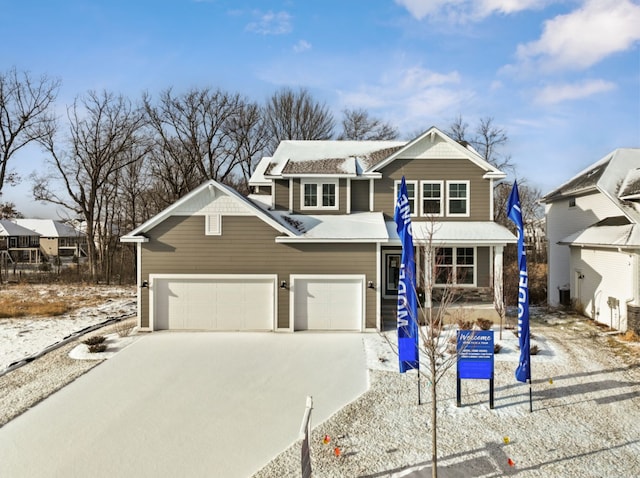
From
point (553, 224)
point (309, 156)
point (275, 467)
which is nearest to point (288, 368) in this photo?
point (275, 467)

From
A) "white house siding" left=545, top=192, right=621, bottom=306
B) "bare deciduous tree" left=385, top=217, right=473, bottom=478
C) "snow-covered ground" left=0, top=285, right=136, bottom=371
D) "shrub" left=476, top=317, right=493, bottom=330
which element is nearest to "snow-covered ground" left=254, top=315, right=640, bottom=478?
"bare deciduous tree" left=385, top=217, right=473, bottom=478

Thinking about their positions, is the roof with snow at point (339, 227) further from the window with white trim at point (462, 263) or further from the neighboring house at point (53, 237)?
the neighboring house at point (53, 237)

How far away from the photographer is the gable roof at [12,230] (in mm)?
48906

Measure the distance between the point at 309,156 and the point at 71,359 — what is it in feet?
36.5

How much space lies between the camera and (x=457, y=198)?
52.4ft

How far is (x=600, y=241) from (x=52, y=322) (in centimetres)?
1959

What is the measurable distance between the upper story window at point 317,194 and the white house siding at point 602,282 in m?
9.88

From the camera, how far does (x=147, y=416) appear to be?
298 inches

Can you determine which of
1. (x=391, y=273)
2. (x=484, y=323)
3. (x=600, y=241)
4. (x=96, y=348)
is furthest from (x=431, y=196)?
(x=96, y=348)

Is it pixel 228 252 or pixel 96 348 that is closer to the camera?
pixel 96 348

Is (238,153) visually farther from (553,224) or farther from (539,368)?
(539,368)

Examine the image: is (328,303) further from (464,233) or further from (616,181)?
(616,181)

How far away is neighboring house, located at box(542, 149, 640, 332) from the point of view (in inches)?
521

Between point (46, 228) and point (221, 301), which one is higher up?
point (46, 228)
